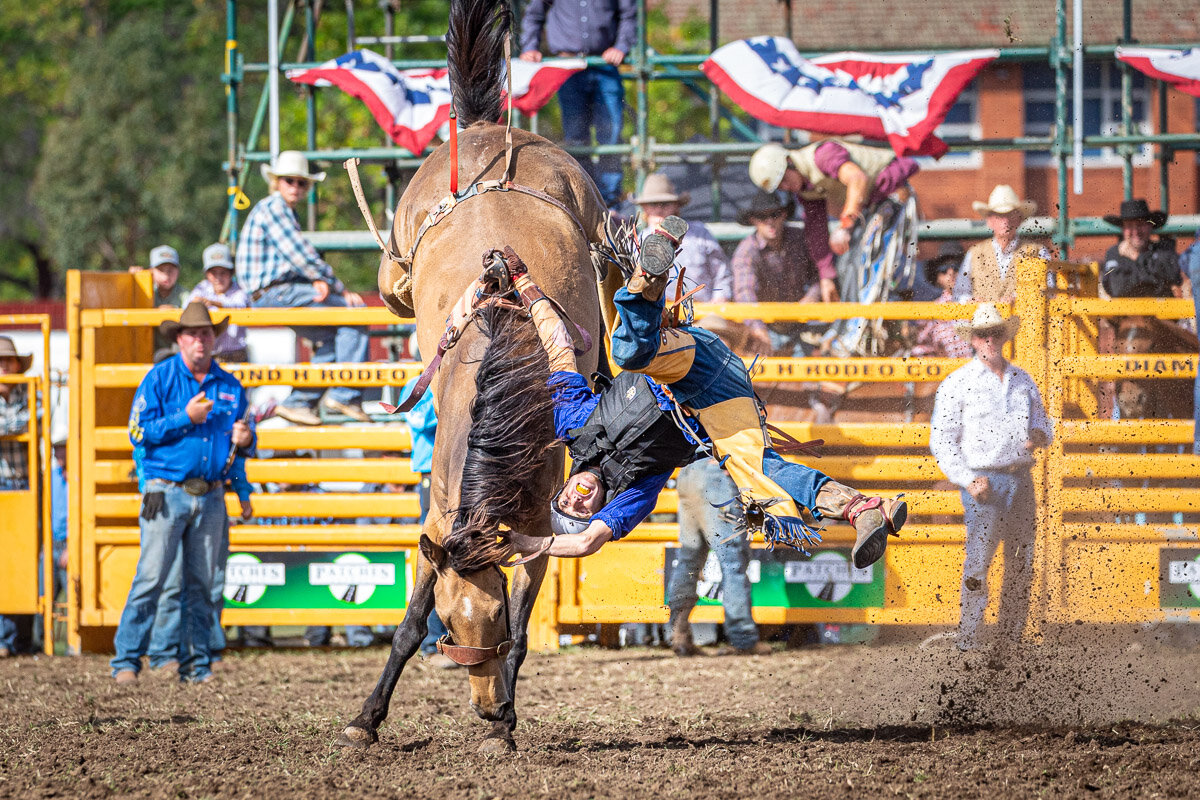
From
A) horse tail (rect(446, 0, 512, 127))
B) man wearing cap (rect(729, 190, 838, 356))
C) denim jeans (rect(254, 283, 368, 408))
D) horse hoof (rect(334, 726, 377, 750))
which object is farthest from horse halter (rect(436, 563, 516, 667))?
denim jeans (rect(254, 283, 368, 408))

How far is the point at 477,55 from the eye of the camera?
20.3 ft

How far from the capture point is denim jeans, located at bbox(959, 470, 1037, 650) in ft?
23.1

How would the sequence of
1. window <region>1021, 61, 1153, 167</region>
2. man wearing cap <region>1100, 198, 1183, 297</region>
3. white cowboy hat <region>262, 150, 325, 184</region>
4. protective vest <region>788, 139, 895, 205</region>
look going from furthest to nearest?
window <region>1021, 61, 1153, 167</region> → white cowboy hat <region>262, 150, 325, 184</region> → protective vest <region>788, 139, 895, 205</region> → man wearing cap <region>1100, 198, 1183, 297</region>

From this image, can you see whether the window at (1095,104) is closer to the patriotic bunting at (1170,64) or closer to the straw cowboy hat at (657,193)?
the patriotic bunting at (1170,64)

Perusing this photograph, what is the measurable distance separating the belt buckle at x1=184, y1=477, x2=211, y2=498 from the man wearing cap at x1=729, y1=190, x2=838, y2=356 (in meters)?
3.35

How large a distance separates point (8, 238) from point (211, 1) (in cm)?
847

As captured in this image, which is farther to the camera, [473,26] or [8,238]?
[8,238]

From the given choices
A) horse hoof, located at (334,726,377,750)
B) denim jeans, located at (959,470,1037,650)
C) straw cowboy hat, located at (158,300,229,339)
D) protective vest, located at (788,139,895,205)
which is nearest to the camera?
horse hoof, located at (334,726,377,750)

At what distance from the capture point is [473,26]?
6.12 meters

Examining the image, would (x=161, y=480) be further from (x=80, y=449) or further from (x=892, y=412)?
(x=892, y=412)

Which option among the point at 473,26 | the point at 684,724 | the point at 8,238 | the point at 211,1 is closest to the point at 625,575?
the point at 684,724

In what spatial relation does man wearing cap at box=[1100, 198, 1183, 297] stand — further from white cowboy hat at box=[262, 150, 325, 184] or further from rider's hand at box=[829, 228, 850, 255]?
white cowboy hat at box=[262, 150, 325, 184]

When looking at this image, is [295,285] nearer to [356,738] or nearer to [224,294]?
[224,294]

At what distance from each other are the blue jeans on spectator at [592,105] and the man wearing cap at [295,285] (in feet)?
6.20
